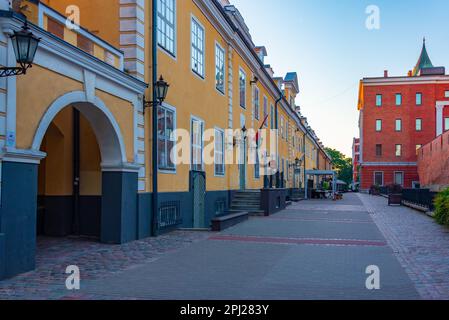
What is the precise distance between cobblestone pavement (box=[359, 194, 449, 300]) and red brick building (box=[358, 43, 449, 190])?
50561 millimetres

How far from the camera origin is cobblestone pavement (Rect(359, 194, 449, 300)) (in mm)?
6921

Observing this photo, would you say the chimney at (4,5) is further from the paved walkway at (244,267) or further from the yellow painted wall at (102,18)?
the yellow painted wall at (102,18)

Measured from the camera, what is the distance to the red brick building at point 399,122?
6406 centimetres

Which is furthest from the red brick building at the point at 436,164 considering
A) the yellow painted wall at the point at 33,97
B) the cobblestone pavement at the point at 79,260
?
the yellow painted wall at the point at 33,97

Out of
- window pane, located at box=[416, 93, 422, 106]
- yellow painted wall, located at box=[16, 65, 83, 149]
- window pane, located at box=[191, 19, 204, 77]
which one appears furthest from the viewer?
window pane, located at box=[416, 93, 422, 106]

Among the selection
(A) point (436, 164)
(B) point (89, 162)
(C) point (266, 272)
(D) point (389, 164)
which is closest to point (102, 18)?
(B) point (89, 162)

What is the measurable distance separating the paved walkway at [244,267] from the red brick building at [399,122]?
178ft

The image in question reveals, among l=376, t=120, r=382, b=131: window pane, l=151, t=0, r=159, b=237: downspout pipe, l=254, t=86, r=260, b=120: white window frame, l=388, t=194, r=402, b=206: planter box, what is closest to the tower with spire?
l=376, t=120, r=382, b=131: window pane

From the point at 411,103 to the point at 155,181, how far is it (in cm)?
5918

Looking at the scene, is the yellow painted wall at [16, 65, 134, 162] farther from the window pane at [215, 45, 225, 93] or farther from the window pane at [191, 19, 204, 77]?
the window pane at [215, 45, 225, 93]

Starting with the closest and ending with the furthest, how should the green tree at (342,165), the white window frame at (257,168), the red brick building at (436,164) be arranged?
the white window frame at (257,168) < the red brick building at (436,164) < the green tree at (342,165)
